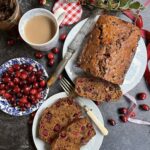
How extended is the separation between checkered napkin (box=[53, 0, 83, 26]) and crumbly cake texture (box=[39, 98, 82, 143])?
1.17ft

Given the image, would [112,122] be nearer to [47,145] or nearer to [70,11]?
[47,145]

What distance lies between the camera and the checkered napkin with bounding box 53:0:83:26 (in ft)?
6.05

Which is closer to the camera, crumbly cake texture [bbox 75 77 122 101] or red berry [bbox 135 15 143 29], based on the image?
crumbly cake texture [bbox 75 77 122 101]

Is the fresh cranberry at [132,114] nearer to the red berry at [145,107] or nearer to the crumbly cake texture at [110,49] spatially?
the red berry at [145,107]

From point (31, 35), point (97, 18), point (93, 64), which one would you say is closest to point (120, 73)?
point (93, 64)

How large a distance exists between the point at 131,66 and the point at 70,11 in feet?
1.20

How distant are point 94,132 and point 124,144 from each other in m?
0.17

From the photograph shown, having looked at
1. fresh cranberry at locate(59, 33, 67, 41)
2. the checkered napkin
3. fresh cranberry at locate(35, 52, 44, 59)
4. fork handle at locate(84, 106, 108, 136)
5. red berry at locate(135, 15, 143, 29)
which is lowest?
fork handle at locate(84, 106, 108, 136)

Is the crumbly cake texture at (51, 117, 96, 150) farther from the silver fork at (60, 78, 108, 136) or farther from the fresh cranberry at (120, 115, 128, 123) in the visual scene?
the fresh cranberry at (120, 115, 128, 123)

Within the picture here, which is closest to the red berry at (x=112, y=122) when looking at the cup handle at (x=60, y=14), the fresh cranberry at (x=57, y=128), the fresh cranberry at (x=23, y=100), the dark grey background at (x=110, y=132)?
the dark grey background at (x=110, y=132)

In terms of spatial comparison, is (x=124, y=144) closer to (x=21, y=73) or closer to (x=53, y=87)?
(x=53, y=87)

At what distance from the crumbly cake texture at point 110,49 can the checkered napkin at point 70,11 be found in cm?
18

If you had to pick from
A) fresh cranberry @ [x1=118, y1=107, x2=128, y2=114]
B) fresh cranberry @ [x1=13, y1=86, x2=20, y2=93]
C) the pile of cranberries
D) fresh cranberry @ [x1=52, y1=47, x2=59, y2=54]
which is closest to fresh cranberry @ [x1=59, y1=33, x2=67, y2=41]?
fresh cranberry @ [x1=52, y1=47, x2=59, y2=54]

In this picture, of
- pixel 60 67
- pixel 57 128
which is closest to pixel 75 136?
pixel 57 128
